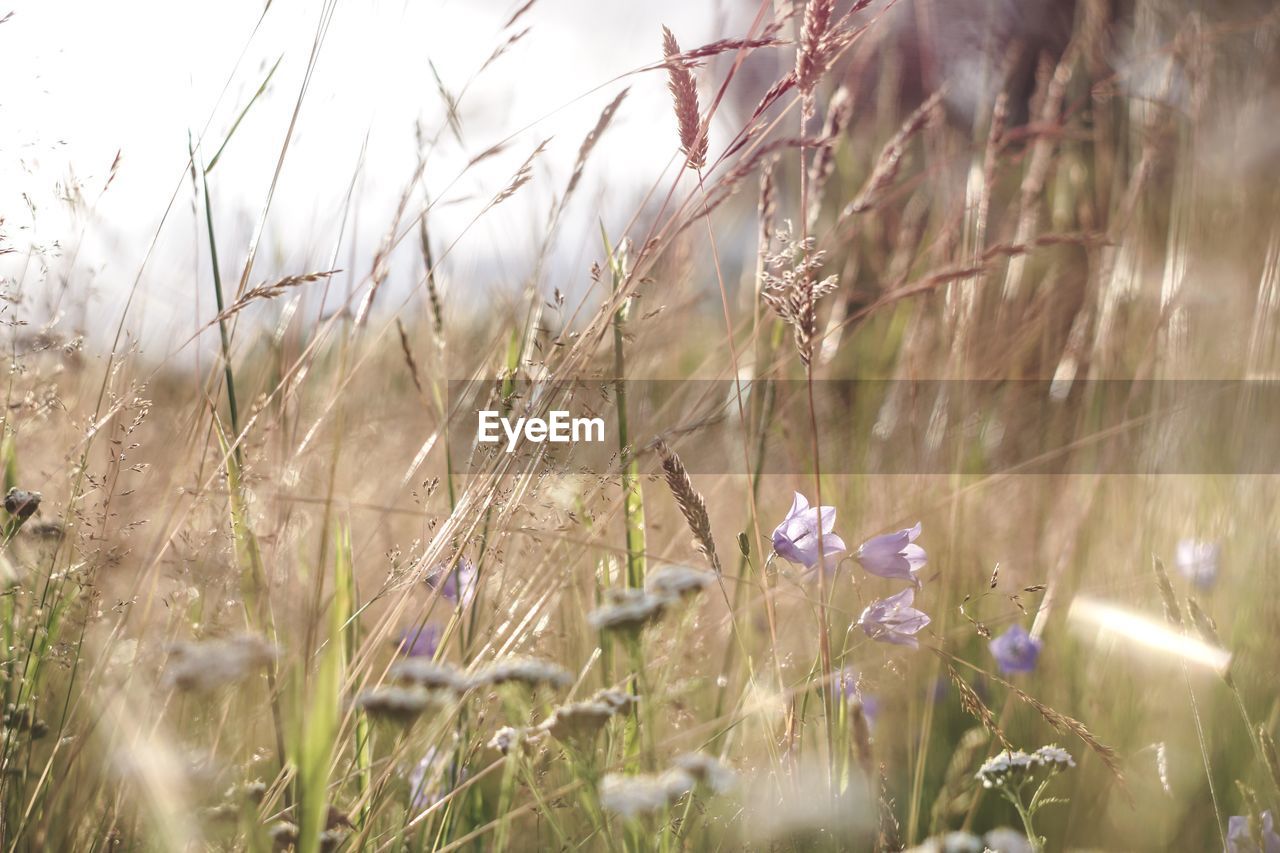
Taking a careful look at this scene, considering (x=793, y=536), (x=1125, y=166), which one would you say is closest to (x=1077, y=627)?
(x=793, y=536)

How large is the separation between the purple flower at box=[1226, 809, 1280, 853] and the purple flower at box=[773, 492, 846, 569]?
418 mm

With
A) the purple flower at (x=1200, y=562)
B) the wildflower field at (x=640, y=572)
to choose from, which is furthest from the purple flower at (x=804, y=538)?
the purple flower at (x=1200, y=562)

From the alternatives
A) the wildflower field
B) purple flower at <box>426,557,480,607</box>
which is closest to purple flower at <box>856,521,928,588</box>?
the wildflower field

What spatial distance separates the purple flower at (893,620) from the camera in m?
0.85

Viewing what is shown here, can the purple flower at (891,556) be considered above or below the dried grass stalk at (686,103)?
below

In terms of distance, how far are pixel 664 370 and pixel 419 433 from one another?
2.01 feet

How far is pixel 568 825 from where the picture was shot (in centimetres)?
103

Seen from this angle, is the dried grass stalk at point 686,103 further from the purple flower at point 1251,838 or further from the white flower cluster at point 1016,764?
the purple flower at point 1251,838

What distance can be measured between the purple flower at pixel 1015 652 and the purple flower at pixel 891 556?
1.44 ft

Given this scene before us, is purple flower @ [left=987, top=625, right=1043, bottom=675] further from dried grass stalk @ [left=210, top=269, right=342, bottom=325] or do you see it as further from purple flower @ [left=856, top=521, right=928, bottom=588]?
dried grass stalk @ [left=210, top=269, right=342, bottom=325]

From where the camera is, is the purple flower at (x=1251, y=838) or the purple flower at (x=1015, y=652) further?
the purple flower at (x=1015, y=652)

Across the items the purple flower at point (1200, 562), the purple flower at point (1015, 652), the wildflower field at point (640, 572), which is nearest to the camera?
the wildflower field at point (640, 572)

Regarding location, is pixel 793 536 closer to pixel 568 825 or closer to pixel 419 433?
pixel 568 825

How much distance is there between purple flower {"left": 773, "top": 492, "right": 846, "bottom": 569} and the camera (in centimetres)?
92
